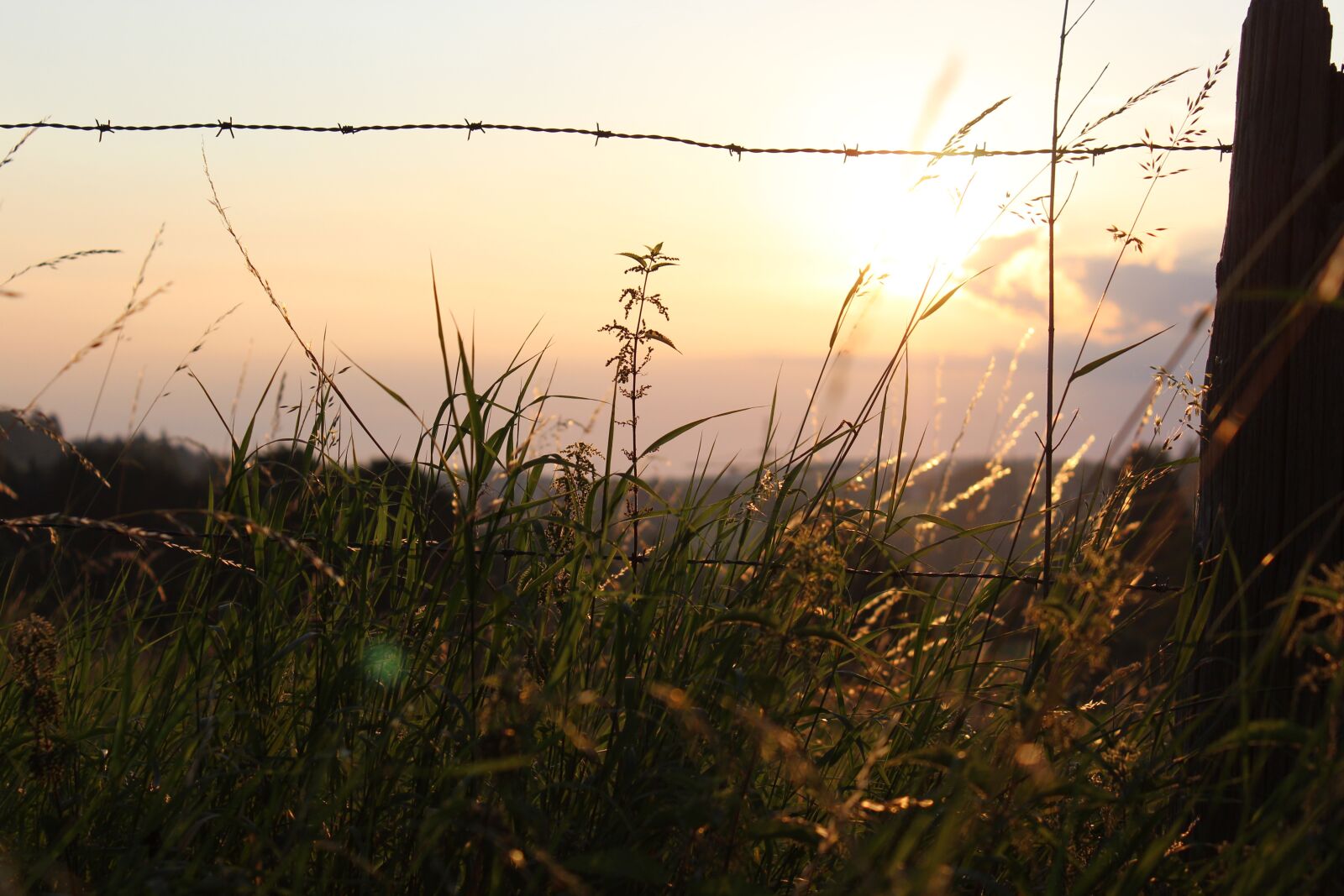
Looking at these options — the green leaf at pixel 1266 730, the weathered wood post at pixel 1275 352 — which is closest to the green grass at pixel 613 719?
the green leaf at pixel 1266 730

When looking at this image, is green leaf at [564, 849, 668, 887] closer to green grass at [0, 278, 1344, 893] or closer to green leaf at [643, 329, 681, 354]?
green grass at [0, 278, 1344, 893]

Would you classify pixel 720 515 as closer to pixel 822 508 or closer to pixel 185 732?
pixel 822 508

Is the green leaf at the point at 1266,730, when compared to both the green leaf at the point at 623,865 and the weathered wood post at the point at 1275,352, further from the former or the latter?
the green leaf at the point at 623,865

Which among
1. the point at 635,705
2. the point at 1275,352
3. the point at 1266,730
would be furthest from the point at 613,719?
the point at 1275,352

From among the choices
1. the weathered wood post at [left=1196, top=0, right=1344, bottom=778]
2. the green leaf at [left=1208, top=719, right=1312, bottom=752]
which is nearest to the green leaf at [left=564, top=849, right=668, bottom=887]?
the green leaf at [left=1208, top=719, right=1312, bottom=752]

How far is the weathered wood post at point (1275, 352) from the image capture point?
6.64ft

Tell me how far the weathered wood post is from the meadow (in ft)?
0.27

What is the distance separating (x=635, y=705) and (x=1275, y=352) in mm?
1433

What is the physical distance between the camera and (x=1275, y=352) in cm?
208

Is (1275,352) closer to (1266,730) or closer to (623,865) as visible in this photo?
(1266,730)

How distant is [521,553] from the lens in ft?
6.72

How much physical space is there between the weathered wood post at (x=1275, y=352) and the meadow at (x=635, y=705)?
83 millimetres

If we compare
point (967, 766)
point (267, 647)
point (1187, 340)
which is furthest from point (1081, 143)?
point (267, 647)

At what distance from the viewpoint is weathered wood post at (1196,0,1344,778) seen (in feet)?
6.64
